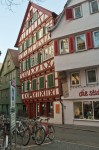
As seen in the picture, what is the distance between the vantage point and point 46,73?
25891 millimetres

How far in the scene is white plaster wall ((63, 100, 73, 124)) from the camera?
71.7 feet

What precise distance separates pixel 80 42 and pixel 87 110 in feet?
20.0

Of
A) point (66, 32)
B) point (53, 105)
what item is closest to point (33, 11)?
point (66, 32)

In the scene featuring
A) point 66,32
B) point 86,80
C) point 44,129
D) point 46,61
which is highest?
point 66,32

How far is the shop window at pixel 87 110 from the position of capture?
67.0ft

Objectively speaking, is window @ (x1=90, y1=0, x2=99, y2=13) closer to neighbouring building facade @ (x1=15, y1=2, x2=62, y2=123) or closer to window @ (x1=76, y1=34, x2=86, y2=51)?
window @ (x1=76, y1=34, x2=86, y2=51)

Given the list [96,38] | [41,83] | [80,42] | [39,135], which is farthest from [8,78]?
[39,135]

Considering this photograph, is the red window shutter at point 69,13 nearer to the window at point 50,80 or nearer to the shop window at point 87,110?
the window at point 50,80

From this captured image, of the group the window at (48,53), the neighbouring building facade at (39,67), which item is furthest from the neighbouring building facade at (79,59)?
the window at (48,53)

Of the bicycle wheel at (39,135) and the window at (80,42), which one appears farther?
the window at (80,42)

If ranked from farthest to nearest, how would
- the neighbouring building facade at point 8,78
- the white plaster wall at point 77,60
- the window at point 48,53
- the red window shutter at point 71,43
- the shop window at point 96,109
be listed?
the neighbouring building facade at point 8,78
the window at point 48,53
the red window shutter at point 71,43
the shop window at point 96,109
the white plaster wall at point 77,60

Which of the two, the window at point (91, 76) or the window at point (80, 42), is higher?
the window at point (80, 42)

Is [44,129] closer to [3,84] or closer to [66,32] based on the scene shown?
[66,32]

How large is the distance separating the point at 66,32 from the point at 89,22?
247 centimetres
